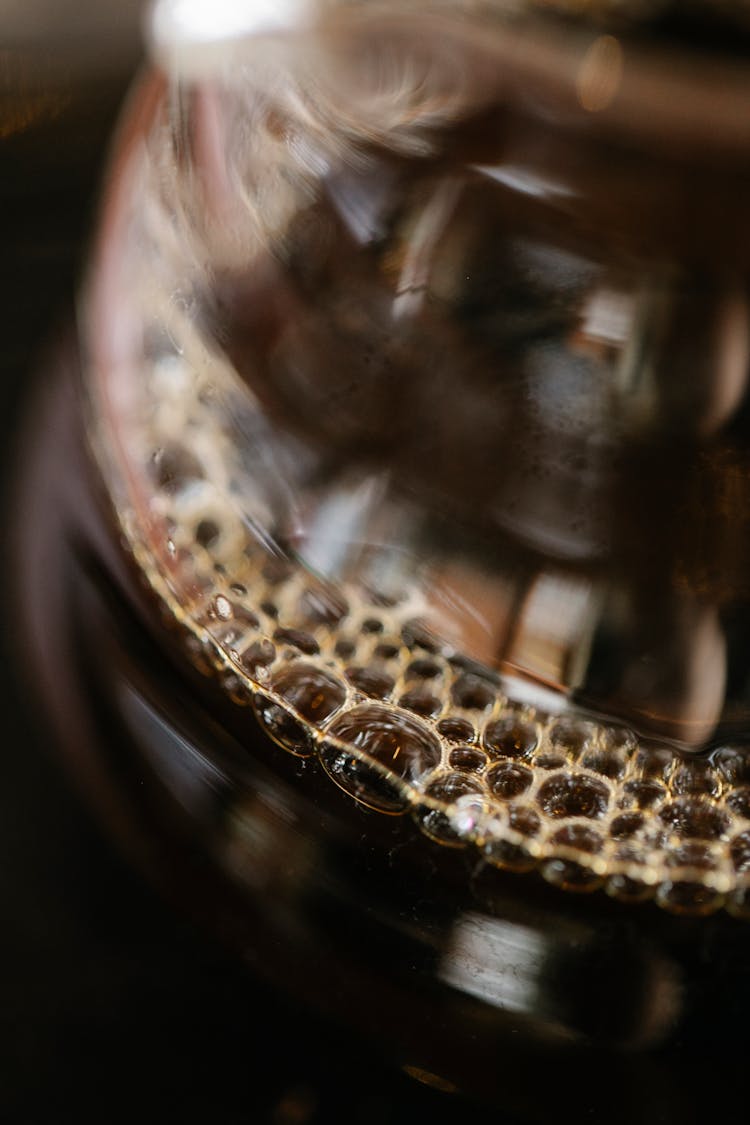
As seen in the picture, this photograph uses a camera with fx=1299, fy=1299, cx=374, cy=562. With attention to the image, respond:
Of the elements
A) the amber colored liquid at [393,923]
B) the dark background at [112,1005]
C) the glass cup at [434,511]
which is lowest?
the dark background at [112,1005]

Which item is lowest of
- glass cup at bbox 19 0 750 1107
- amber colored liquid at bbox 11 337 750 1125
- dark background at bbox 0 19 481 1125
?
dark background at bbox 0 19 481 1125

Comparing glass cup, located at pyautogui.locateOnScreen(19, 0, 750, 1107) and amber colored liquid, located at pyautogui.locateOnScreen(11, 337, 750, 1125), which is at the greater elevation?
glass cup, located at pyautogui.locateOnScreen(19, 0, 750, 1107)

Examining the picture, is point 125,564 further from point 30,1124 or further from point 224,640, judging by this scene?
point 30,1124

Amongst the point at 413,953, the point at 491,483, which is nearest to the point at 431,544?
the point at 491,483

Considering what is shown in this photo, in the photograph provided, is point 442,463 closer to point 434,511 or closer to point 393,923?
point 434,511

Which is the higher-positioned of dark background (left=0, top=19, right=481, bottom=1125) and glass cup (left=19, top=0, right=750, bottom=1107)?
glass cup (left=19, top=0, right=750, bottom=1107)

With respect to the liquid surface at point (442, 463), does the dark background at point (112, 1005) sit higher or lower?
lower

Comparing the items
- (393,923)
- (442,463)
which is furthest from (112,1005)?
(442,463)

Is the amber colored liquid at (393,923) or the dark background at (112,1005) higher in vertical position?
the amber colored liquid at (393,923)

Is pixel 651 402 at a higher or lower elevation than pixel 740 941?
higher
